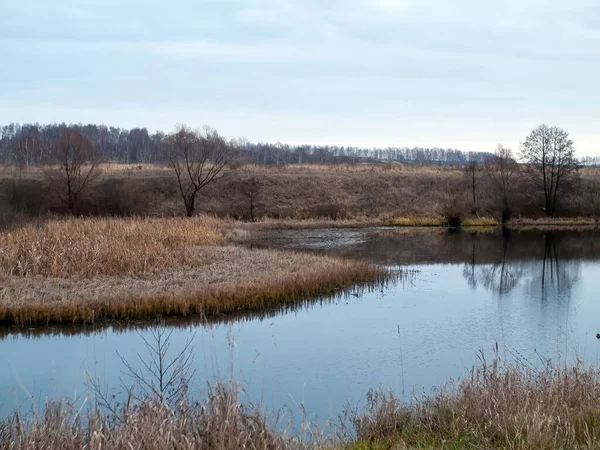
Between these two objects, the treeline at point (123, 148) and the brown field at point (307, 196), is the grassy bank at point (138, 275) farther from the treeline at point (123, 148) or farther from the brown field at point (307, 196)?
the treeline at point (123, 148)

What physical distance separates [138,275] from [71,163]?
24.9m

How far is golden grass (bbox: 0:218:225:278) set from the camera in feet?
52.9

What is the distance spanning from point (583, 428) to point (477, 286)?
42.2ft

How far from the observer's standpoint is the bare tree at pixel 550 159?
41.6m

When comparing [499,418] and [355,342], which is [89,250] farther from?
[499,418]

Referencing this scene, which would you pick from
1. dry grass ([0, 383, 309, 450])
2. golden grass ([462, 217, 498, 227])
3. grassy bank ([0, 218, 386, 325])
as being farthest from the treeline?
dry grass ([0, 383, 309, 450])

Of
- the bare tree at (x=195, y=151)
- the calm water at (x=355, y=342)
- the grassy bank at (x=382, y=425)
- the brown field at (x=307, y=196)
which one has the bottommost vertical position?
the calm water at (x=355, y=342)

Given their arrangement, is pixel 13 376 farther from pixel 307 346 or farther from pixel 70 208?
pixel 70 208

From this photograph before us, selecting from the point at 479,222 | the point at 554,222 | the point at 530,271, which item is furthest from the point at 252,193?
the point at 530,271

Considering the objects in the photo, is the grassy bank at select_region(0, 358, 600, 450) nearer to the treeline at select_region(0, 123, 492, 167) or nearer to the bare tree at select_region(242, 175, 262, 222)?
the bare tree at select_region(242, 175, 262, 222)

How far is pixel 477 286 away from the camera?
18.0m

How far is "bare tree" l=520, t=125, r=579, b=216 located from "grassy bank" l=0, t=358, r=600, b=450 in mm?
37710

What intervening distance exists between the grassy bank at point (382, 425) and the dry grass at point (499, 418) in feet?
0.03

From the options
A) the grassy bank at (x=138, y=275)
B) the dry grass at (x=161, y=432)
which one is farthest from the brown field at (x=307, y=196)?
the dry grass at (x=161, y=432)
